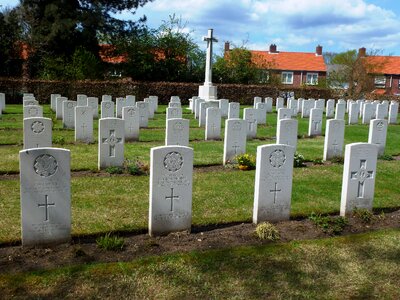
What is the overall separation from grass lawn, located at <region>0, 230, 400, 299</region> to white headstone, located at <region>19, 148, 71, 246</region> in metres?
0.84

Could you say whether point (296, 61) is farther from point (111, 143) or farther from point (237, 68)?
point (111, 143)

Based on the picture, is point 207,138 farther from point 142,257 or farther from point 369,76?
point 369,76

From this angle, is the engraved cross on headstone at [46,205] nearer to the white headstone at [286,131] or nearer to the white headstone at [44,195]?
the white headstone at [44,195]

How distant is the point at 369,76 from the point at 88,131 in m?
30.4

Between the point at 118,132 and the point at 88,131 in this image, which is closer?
the point at 118,132

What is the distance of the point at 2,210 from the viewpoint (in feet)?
21.7

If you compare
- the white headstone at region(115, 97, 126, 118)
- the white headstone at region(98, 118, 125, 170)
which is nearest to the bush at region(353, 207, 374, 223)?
the white headstone at region(98, 118, 125, 170)

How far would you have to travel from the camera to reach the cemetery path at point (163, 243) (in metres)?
4.97

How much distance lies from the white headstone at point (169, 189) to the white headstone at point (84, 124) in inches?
300

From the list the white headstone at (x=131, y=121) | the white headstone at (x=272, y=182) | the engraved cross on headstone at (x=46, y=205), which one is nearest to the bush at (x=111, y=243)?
the engraved cross on headstone at (x=46, y=205)

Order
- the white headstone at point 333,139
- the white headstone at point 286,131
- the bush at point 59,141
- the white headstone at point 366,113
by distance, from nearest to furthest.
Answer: the white headstone at point 286,131 < the white headstone at point 333,139 < the bush at point 59,141 < the white headstone at point 366,113

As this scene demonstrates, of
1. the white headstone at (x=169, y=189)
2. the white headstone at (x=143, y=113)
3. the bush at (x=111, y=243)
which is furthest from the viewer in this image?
the white headstone at (x=143, y=113)

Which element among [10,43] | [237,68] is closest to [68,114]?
[10,43]

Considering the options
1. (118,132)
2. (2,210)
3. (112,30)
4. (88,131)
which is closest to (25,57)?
(112,30)
